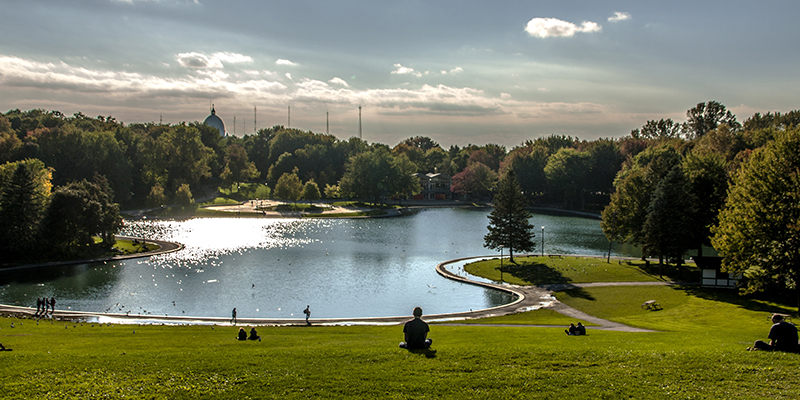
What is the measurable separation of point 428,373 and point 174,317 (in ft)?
92.7

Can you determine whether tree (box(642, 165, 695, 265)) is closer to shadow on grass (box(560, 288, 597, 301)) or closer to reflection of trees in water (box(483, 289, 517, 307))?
shadow on grass (box(560, 288, 597, 301))

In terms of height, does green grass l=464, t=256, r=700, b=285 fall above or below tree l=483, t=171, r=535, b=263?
below

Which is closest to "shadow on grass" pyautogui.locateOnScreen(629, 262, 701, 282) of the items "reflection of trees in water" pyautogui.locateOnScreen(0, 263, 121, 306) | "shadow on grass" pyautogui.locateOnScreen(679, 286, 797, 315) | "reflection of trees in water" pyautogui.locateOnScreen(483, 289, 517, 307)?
"shadow on grass" pyautogui.locateOnScreen(679, 286, 797, 315)

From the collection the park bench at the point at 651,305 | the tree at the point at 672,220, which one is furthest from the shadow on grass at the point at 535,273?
the park bench at the point at 651,305

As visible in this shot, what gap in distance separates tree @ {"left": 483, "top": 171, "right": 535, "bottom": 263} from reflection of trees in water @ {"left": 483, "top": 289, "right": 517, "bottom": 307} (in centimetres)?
1244

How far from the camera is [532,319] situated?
32.8 m

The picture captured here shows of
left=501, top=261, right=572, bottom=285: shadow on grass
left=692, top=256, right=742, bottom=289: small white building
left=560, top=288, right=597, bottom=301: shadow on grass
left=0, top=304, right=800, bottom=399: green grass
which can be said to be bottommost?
left=560, top=288, right=597, bottom=301: shadow on grass

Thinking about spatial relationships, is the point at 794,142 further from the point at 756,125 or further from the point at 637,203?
the point at 756,125

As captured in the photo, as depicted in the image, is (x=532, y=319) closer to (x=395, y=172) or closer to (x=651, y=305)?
(x=651, y=305)

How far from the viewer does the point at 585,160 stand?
137 metres

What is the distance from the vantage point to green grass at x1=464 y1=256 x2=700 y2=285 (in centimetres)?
4644

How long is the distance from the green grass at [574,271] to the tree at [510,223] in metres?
1.94

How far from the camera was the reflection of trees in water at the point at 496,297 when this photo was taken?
40394mm

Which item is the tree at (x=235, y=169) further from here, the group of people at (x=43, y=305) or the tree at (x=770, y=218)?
the tree at (x=770, y=218)
